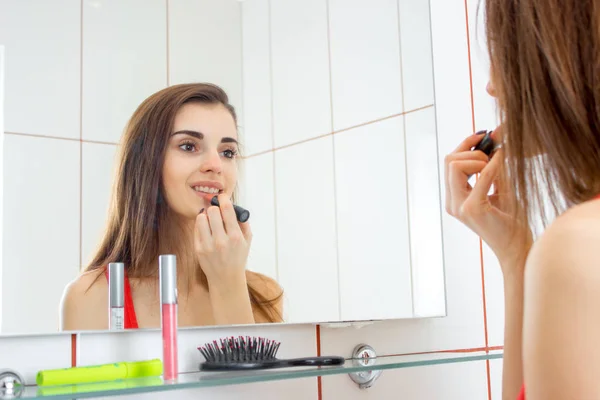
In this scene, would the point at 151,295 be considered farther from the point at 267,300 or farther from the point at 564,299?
the point at 564,299

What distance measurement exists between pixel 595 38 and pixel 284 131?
0.53 metres

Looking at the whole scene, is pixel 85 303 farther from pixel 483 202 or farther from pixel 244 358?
pixel 483 202

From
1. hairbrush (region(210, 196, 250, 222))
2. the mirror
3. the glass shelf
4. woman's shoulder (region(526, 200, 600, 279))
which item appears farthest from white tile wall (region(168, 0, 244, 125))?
woman's shoulder (region(526, 200, 600, 279))

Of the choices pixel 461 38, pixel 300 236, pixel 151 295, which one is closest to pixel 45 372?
pixel 151 295

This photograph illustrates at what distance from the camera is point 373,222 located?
3.79 ft

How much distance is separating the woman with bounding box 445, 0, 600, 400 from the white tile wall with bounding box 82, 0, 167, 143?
0.43 m

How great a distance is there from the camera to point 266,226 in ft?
3.24

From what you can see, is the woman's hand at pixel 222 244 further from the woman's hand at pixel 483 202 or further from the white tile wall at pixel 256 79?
the woman's hand at pixel 483 202

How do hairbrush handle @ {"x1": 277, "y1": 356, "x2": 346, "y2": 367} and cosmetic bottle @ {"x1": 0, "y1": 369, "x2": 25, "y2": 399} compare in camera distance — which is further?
hairbrush handle @ {"x1": 277, "y1": 356, "x2": 346, "y2": 367}

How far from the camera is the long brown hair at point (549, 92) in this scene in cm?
60

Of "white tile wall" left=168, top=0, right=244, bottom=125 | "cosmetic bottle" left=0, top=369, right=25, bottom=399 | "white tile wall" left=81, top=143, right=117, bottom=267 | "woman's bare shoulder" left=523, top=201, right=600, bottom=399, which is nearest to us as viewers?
"woman's bare shoulder" left=523, top=201, right=600, bottom=399

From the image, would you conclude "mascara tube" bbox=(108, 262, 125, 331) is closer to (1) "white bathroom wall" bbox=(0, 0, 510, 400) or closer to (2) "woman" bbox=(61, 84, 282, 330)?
(2) "woman" bbox=(61, 84, 282, 330)

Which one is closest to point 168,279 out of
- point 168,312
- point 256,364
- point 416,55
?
point 168,312

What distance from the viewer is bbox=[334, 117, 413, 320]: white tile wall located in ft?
3.66
